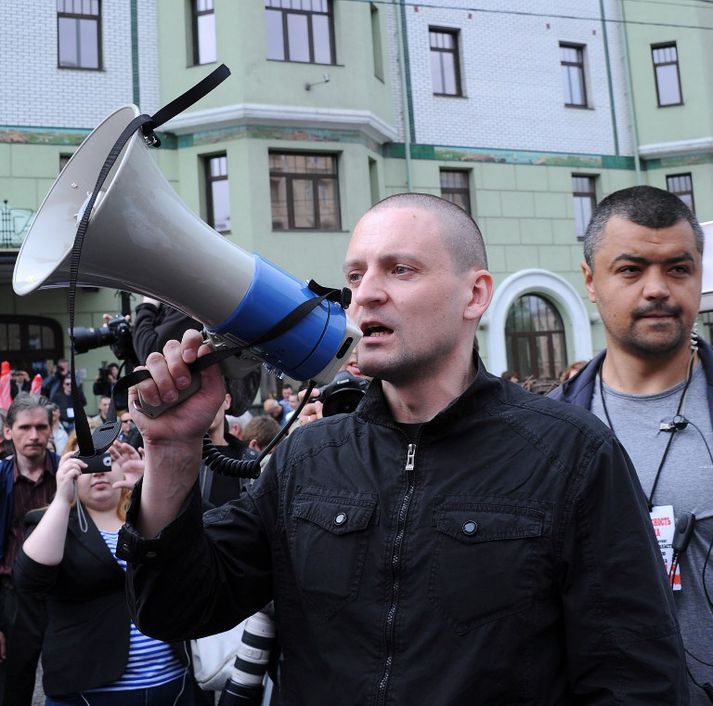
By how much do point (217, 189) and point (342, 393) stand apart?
1260 centimetres

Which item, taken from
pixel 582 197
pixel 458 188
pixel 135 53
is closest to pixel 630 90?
pixel 582 197

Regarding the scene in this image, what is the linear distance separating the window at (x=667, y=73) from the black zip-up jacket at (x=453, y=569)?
61.1 ft

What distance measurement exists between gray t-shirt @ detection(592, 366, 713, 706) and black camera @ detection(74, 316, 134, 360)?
1.51 meters

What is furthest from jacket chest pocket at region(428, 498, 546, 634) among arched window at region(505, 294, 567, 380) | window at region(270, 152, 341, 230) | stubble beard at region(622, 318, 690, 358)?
arched window at region(505, 294, 567, 380)

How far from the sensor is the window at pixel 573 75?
1775 centimetres

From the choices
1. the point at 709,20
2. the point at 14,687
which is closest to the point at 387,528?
the point at 14,687

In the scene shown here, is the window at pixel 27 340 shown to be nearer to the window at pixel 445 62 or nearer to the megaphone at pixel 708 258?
the window at pixel 445 62

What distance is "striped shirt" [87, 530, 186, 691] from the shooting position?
3229mm

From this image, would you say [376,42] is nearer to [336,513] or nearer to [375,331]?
[375,331]

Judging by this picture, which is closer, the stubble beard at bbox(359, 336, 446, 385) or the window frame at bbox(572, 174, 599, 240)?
the stubble beard at bbox(359, 336, 446, 385)

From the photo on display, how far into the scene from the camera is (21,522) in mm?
4793

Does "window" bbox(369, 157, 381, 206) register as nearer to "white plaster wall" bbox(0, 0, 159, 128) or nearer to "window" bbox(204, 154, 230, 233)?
"window" bbox(204, 154, 230, 233)

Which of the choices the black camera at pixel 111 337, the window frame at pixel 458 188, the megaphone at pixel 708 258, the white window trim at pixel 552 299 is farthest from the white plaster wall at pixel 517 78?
the black camera at pixel 111 337

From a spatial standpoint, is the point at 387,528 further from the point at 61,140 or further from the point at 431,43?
the point at 431,43
